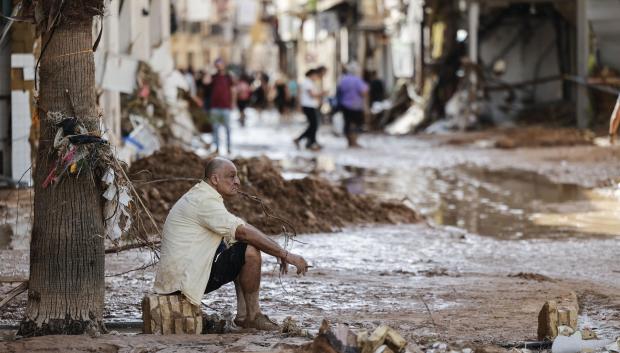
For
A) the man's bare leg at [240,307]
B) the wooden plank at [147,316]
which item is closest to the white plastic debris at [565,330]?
the man's bare leg at [240,307]

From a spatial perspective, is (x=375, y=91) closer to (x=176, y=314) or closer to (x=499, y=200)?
(x=499, y=200)

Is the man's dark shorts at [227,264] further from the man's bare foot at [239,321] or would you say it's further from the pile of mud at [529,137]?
the pile of mud at [529,137]

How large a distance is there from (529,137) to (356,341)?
68.5ft

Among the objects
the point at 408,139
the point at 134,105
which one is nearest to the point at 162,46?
the point at 134,105

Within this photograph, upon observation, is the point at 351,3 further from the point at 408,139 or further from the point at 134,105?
the point at 134,105

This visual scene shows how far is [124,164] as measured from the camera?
7945 millimetres

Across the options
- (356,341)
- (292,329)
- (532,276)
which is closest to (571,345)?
(356,341)

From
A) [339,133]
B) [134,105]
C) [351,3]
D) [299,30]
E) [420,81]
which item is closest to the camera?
[134,105]

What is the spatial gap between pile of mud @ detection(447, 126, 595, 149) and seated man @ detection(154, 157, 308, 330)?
1820cm

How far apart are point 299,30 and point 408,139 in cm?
3945

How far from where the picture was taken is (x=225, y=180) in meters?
7.76

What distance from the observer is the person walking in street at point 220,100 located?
24203mm

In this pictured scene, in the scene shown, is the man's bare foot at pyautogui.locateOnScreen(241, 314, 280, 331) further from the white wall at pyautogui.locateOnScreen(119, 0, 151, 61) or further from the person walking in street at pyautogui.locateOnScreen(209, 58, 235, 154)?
the person walking in street at pyautogui.locateOnScreen(209, 58, 235, 154)

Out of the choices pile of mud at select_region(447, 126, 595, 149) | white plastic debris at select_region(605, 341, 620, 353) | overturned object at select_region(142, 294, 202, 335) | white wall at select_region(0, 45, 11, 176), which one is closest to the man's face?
overturned object at select_region(142, 294, 202, 335)
